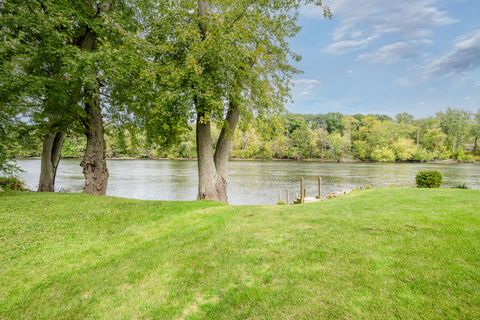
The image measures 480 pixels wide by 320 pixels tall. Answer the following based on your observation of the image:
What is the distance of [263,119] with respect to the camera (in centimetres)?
1151

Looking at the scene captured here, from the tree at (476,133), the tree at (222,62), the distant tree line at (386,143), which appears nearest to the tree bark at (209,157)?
the tree at (222,62)

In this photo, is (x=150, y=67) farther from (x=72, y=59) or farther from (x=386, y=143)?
(x=386, y=143)

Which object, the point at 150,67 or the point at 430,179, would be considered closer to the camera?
the point at 150,67

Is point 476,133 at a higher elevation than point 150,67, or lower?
higher

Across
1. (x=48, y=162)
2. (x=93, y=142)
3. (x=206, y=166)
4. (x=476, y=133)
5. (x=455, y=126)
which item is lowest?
(x=206, y=166)

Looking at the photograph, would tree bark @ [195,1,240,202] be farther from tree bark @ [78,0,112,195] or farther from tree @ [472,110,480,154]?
tree @ [472,110,480,154]

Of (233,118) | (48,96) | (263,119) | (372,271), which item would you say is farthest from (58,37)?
(372,271)

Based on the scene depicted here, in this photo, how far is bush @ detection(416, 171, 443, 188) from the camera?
17547mm

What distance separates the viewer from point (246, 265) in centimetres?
468

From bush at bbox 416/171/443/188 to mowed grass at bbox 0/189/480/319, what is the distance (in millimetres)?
11407

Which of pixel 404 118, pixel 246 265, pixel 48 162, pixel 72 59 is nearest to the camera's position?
pixel 246 265

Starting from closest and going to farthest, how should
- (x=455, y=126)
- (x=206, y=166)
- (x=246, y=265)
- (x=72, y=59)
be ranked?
1. (x=246, y=265)
2. (x=72, y=59)
3. (x=206, y=166)
4. (x=455, y=126)

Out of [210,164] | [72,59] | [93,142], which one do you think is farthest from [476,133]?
[72,59]

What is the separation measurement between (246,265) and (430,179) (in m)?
17.4
